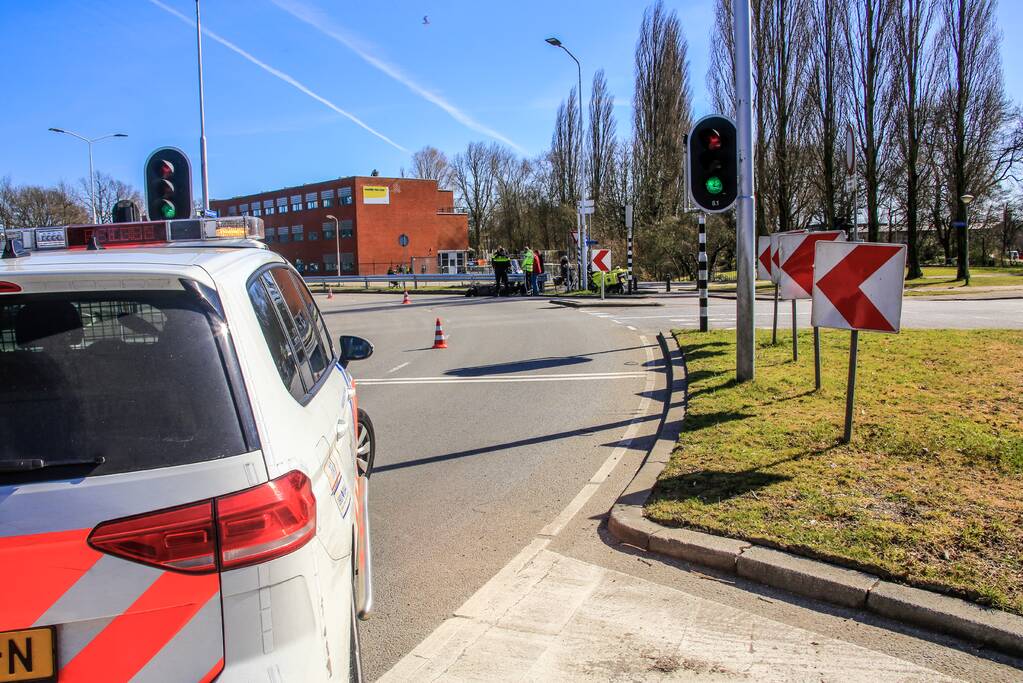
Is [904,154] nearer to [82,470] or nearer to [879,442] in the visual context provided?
[879,442]

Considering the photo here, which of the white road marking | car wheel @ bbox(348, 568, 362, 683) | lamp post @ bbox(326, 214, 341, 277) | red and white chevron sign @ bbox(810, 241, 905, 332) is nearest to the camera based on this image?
car wheel @ bbox(348, 568, 362, 683)

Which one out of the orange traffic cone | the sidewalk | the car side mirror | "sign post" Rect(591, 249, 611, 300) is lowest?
the sidewalk

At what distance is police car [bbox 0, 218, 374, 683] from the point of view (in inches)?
73.1

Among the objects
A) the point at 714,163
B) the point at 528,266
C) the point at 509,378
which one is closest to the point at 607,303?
the point at 528,266

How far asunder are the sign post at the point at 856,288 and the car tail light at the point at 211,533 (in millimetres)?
5013

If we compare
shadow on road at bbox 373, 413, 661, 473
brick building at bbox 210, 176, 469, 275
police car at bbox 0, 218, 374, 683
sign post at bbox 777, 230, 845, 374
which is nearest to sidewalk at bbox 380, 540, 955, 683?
police car at bbox 0, 218, 374, 683

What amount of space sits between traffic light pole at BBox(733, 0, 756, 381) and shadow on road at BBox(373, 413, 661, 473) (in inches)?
53.1

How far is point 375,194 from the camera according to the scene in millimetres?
70812

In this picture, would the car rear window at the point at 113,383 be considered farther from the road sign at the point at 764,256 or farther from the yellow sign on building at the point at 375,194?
the yellow sign on building at the point at 375,194

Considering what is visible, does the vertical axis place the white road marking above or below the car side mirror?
below

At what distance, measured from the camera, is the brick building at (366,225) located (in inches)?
2766

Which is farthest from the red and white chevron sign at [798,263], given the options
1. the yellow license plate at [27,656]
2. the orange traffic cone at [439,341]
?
the yellow license plate at [27,656]

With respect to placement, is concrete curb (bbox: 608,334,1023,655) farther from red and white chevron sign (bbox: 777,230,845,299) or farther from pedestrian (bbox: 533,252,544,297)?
pedestrian (bbox: 533,252,544,297)

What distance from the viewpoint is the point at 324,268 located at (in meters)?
73.1
